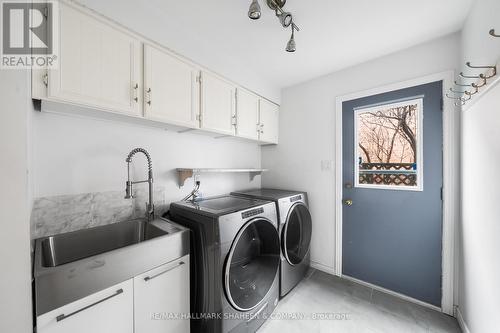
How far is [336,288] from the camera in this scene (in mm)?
2109

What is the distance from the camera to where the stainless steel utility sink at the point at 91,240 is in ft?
4.07

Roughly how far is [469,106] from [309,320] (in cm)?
208

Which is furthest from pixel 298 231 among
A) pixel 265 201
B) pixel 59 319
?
pixel 59 319

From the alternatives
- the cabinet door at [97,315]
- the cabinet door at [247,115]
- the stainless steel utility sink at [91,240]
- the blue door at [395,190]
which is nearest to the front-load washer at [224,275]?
the stainless steel utility sink at [91,240]

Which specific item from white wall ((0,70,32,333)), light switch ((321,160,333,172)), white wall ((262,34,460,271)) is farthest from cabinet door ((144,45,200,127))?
light switch ((321,160,333,172))

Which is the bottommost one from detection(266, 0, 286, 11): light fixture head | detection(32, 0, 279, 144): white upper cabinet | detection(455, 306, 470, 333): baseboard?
detection(455, 306, 470, 333): baseboard

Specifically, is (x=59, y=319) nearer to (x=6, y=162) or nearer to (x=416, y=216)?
(x=6, y=162)

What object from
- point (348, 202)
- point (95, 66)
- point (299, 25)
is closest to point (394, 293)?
point (348, 202)

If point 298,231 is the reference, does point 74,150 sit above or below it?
above

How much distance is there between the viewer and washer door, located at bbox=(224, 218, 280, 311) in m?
1.58

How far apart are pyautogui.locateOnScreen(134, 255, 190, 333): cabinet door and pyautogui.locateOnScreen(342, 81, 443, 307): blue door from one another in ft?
5.99

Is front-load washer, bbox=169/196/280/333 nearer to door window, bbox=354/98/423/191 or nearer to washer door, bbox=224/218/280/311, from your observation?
washer door, bbox=224/218/280/311

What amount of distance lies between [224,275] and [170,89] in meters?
1.42

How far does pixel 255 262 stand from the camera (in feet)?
6.23
